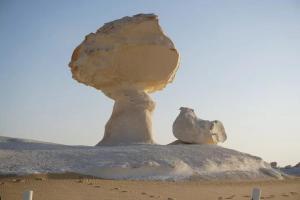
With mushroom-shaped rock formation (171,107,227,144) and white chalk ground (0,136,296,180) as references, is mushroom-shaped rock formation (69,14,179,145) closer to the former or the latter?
mushroom-shaped rock formation (171,107,227,144)

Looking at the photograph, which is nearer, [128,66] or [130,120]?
[130,120]

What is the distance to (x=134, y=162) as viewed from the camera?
1498 cm

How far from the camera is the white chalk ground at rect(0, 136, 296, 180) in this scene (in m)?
13.7

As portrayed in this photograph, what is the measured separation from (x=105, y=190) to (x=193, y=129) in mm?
11786

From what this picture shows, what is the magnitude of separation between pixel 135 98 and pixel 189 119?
3164 millimetres

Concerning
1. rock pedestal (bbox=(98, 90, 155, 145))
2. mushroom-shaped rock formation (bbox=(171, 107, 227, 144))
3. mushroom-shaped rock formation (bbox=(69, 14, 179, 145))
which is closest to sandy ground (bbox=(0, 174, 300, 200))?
rock pedestal (bbox=(98, 90, 155, 145))

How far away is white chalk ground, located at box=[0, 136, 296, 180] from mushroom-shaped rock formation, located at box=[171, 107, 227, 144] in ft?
9.28

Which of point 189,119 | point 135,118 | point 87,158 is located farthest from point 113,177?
point 189,119

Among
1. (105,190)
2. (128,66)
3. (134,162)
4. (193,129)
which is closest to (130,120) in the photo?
(128,66)

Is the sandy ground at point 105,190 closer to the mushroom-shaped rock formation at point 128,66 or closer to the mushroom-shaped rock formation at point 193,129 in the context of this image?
the mushroom-shaped rock formation at point 128,66

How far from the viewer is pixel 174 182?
1446 cm

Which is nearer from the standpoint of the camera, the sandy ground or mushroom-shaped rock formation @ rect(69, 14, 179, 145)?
the sandy ground

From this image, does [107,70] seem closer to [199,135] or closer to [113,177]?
[199,135]

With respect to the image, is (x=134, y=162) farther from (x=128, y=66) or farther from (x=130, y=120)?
(x=128, y=66)
